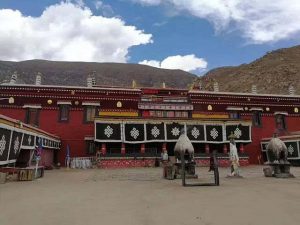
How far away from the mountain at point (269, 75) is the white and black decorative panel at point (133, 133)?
40.3m

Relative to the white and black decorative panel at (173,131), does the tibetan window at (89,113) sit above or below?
above

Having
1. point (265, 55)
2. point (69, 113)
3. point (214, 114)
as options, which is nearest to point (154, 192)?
point (69, 113)

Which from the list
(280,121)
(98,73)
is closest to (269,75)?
(280,121)

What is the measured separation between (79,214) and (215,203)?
3.70 m

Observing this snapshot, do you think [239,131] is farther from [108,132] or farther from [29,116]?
[29,116]

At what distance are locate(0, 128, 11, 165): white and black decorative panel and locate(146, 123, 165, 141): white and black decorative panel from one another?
1407 cm

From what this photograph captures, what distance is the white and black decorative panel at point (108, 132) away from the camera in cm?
2803

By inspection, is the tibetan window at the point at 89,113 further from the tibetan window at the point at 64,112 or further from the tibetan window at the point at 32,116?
the tibetan window at the point at 32,116

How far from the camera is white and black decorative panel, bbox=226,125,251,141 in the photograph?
99.7 feet

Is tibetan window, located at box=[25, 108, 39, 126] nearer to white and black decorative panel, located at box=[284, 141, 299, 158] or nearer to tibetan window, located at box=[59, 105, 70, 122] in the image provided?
tibetan window, located at box=[59, 105, 70, 122]

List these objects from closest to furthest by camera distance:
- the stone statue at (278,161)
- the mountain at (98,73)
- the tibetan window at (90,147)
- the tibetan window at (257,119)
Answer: the stone statue at (278,161) < the tibetan window at (90,147) < the tibetan window at (257,119) < the mountain at (98,73)

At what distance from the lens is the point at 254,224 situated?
6.74 meters

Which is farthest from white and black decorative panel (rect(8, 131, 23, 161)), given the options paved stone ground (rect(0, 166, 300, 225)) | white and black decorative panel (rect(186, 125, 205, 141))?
white and black decorative panel (rect(186, 125, 205, 141))

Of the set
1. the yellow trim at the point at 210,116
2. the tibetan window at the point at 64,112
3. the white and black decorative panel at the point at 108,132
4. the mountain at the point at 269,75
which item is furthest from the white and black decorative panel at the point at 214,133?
the mountain at the point at 269,75
